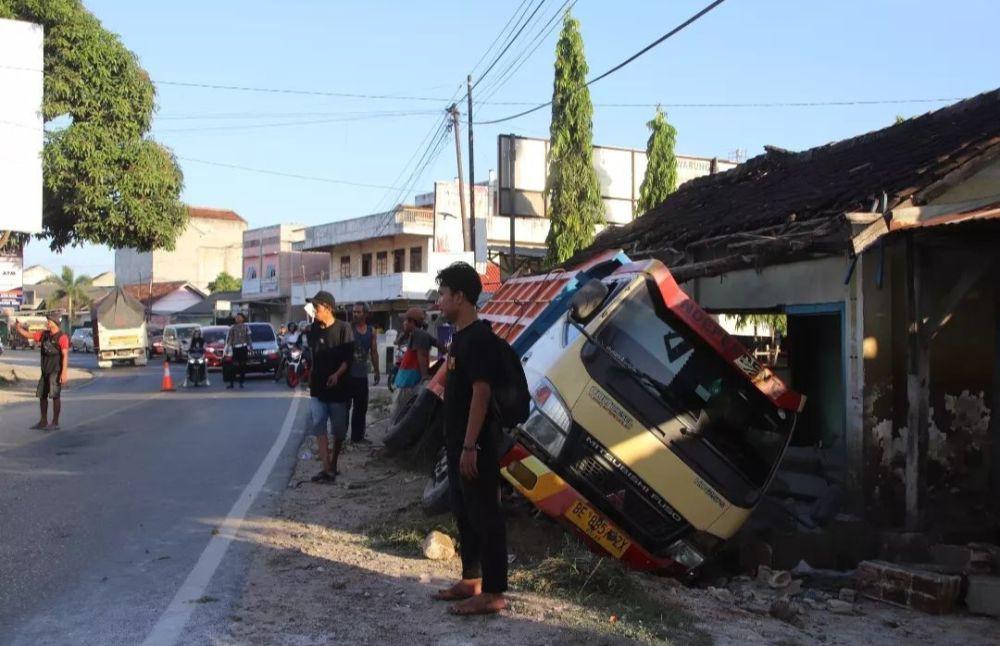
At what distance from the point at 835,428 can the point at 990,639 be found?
6.26 metres

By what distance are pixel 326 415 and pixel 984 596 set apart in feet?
19.7

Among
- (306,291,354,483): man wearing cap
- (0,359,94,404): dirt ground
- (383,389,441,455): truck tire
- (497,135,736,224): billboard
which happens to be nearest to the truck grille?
(383,389,441,455): truck tire

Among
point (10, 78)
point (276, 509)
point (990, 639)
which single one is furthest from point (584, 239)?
point (990, 639)

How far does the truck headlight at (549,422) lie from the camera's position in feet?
20.5

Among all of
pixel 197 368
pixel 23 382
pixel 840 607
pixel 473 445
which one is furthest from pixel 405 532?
pixel 23 382

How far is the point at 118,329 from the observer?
37500mm

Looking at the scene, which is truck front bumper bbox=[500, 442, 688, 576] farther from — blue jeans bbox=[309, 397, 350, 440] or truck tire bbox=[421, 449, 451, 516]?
blue jeans bbox=[309, 397, 350, 440]

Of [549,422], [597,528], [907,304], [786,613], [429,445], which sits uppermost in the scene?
[907,304]

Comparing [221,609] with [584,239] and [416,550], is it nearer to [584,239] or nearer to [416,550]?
[416,550]

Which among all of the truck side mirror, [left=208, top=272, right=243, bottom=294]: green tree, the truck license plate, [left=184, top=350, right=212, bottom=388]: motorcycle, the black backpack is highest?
[left=208, top=272, right=243, bottom=294]: green tree

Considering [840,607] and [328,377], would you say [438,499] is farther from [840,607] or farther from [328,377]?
[840,607]

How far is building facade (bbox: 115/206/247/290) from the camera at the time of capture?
274 ft

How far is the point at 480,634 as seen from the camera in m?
4.75

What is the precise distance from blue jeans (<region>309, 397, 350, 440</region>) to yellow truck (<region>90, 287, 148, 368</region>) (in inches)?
1222
